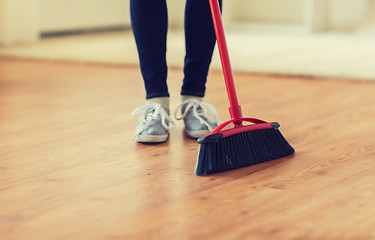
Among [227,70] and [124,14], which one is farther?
[124,14]

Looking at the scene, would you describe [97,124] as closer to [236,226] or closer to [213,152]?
[213,152]

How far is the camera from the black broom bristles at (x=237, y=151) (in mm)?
1023

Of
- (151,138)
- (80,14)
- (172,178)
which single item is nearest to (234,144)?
(172,178)

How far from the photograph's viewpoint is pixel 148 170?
42.0 inches

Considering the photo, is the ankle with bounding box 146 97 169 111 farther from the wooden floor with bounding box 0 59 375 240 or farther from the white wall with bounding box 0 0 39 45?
the white wall with bounding box 0 0 39 45

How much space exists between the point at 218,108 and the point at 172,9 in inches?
133

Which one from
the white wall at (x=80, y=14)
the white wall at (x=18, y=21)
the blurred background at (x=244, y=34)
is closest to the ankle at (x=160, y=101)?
the blurred background at (x=244, y=34)

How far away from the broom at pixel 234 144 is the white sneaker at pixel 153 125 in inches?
9.1

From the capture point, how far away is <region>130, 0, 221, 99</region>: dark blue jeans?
4.19 ft

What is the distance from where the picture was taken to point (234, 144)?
104 centimetres

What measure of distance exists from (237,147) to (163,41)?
37cm

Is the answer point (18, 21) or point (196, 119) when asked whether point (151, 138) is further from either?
point (18, 21)

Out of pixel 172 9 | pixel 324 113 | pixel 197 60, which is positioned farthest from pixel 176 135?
pixel 172 9

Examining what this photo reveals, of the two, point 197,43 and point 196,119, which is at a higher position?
point 197,43
